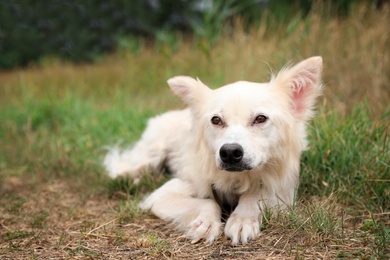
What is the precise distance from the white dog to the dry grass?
0.15m

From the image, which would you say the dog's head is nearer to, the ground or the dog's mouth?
the dog's mouth

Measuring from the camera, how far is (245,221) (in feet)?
10.6

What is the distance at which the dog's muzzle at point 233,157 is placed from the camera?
10.1 feet

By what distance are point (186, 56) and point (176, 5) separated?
541 cm

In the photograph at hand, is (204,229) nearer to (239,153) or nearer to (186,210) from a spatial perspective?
(186,210)

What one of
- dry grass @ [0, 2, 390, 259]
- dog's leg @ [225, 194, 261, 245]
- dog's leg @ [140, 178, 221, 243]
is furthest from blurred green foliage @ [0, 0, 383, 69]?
dog's leg @ [225, 194, 261, 245]

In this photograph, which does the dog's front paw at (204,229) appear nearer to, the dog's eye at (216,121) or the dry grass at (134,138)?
the dry grass at (134,138)

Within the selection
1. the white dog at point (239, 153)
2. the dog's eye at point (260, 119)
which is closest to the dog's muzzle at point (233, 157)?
the white dog at point (239, 153)

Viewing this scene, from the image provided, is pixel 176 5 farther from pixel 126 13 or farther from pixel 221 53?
pixel 221 53

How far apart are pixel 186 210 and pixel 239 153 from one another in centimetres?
71

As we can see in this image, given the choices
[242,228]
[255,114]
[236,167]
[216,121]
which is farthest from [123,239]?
[255,114]

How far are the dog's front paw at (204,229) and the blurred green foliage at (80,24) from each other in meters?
9.39

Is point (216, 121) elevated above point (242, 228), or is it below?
above

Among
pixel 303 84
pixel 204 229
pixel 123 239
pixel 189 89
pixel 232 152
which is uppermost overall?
pixel 303 84
